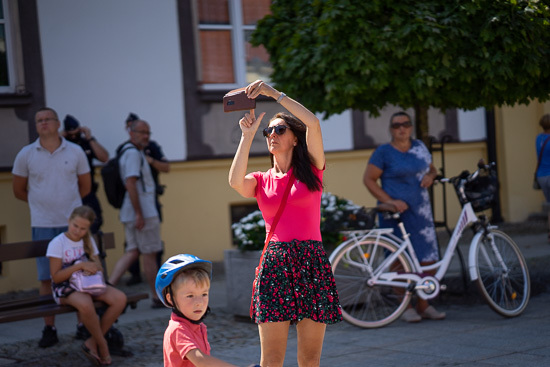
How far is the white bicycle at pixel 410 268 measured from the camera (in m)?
7.49

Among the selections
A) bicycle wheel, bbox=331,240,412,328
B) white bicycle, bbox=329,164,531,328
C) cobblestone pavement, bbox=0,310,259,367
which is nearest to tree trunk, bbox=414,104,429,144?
white bicycle, bbox=329,164,531,328

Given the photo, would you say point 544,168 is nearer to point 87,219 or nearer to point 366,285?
point 366,285

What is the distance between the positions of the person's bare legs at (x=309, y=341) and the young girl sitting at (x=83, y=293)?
2302 mm

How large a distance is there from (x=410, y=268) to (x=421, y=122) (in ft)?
6.43

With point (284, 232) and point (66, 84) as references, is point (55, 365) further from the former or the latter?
point (66, 84)

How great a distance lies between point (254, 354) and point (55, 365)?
4.92 feet

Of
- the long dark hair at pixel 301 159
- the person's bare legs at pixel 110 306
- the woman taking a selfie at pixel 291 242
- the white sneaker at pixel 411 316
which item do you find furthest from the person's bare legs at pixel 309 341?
the white sneaker at pixel 411 316

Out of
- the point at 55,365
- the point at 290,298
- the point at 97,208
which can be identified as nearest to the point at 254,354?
the point at 55,365

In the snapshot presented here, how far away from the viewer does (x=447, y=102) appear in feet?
27.6

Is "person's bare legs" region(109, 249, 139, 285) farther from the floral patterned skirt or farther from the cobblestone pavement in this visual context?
the floral patterned skirt

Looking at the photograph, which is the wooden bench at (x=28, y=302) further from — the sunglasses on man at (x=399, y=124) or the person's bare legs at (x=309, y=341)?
the sunglasses on man at (x=399, y=124)

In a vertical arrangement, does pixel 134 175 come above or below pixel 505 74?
below

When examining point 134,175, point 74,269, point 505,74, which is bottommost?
point 74,269

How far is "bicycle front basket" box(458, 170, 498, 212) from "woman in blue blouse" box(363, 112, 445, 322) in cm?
37
